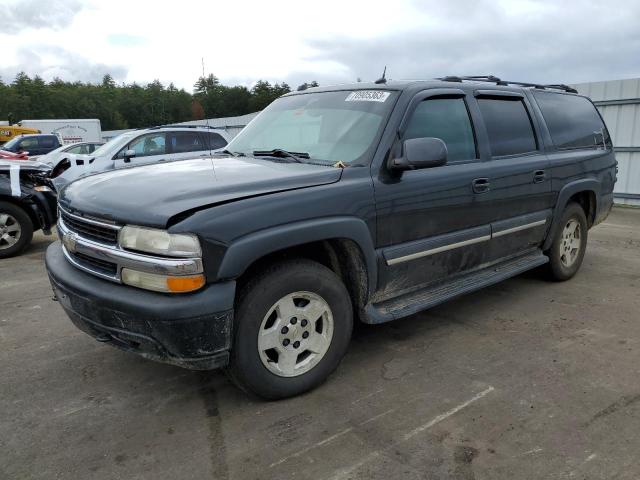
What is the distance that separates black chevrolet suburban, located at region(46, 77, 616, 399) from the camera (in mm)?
2576

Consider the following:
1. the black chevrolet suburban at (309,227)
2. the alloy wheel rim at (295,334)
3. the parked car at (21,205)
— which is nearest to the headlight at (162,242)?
the black chevrolet suburban at (309,227)

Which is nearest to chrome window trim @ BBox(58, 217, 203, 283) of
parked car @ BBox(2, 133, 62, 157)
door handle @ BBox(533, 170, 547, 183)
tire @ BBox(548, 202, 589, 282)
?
door handle @ BBox(533, 170, 547, 183)

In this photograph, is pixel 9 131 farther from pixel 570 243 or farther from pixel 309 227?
pixel 309 227

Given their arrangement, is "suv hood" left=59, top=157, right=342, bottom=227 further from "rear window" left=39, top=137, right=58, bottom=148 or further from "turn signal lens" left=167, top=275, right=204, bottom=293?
"rear window" left=39, top=137, right=58, bottom=148

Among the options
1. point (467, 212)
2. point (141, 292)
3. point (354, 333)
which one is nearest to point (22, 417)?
point (141, 292)

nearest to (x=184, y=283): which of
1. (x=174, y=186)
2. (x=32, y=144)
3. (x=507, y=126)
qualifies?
(x=174, y=186)

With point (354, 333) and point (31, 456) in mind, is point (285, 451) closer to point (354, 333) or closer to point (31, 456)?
point (31, 456)

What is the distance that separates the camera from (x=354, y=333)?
13.4 ft

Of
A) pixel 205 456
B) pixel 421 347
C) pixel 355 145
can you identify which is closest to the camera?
pixel 205 456

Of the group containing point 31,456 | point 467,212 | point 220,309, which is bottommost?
point 31,456

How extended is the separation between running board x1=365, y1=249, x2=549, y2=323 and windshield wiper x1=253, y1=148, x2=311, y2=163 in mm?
1083

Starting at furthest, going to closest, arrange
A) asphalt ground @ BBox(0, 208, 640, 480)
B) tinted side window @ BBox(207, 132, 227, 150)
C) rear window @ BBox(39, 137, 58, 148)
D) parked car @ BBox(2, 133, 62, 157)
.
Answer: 1. rear window @ BBox(39, 137, 58, 148)
2. parked car @ BBox(2, 133, 62, 157)
3. tinted side window @ BBox(207, 132, 227, 150)
4. asphalt ground @ BBox(0, 208, 640, 480)

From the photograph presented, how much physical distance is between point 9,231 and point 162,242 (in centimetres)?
541

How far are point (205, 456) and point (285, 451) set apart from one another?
1.27ft
